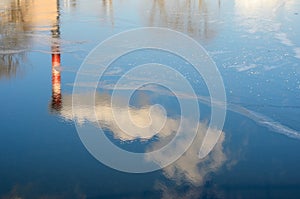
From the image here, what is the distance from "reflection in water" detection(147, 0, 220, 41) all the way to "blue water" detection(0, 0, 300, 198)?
133 millimetres

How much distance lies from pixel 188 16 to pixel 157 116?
34.6 feet

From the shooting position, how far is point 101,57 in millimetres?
10391

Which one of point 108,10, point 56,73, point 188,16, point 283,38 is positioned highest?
point 108,10

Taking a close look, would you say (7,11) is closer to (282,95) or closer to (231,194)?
(282,95)

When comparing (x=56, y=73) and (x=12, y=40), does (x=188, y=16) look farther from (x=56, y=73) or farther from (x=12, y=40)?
(x=56, y=73)

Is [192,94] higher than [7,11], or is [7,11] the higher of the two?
[7,11]

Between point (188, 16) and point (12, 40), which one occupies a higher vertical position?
point (188, 16)

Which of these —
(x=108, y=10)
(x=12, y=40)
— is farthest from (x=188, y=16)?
(x=12, y=40)

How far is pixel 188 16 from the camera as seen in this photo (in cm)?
1719

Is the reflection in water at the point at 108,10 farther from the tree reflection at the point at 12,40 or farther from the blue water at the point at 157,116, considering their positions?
the tree reflection at the point at 12,40

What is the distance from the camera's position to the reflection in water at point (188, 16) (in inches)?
553

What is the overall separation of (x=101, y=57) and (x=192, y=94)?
3.00m

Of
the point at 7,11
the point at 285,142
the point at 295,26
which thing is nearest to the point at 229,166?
the point at 285,142

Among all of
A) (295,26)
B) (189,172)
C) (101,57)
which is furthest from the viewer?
(295,26)
